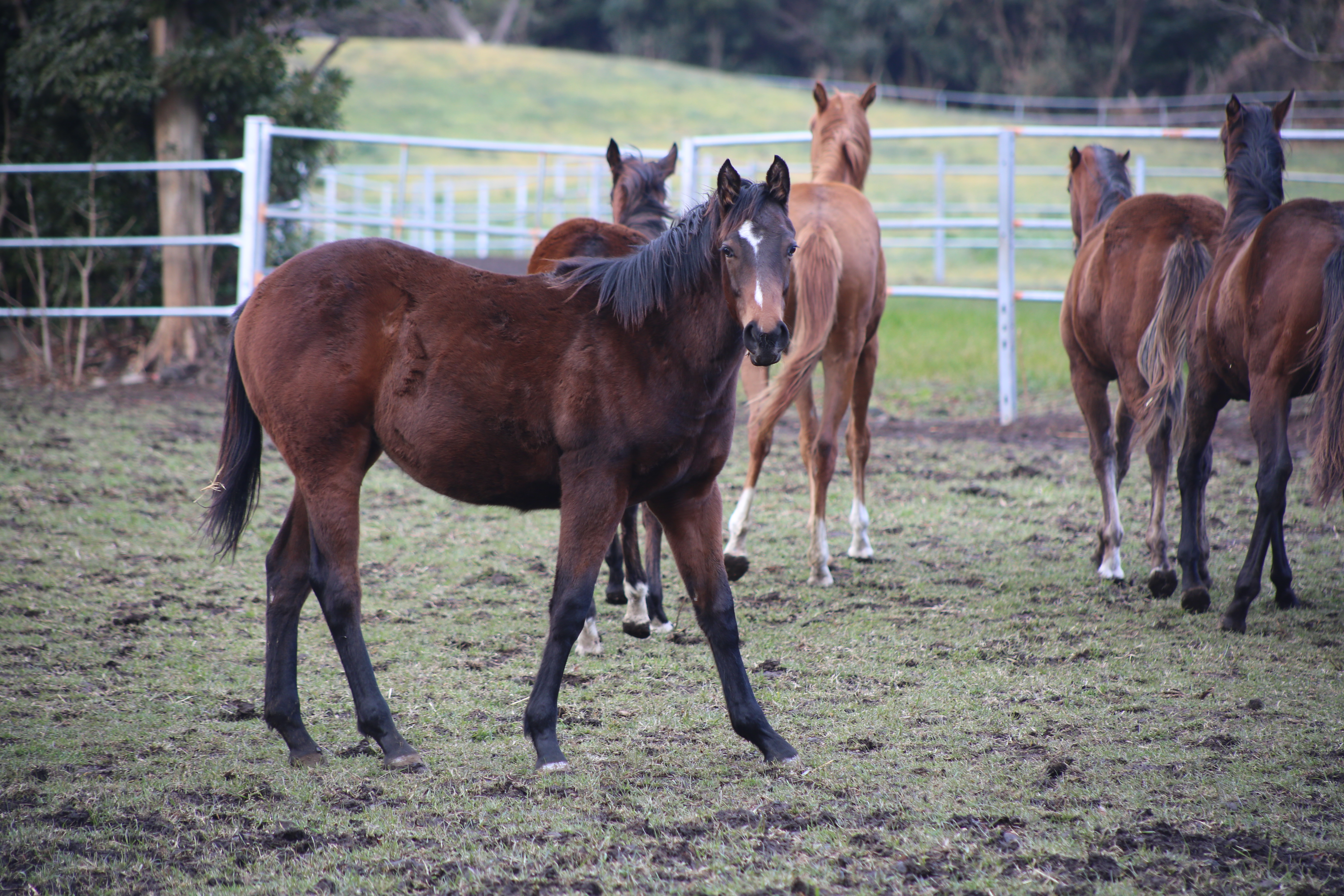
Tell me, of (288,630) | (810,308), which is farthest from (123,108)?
(288,630)

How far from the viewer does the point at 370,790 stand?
2.79m

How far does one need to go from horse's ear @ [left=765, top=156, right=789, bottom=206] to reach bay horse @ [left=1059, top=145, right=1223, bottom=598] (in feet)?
7.86

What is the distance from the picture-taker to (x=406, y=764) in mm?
2938

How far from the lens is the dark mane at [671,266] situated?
9.54 ft

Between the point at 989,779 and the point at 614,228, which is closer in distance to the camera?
the point at 989,779

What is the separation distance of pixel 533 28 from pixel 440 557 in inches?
2028

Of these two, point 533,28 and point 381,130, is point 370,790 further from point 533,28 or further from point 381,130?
point 533,28

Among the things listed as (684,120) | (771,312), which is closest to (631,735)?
(771,312)

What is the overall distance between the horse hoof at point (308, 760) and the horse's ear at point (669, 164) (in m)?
2.97

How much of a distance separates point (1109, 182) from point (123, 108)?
8.68 m

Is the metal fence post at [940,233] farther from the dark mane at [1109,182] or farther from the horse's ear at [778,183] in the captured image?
the horse's ear at [778,183]

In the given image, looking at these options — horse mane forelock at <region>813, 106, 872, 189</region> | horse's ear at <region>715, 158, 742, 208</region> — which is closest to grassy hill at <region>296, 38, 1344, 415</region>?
horse mane forelock at <region>813, 106, 872, 189</region>

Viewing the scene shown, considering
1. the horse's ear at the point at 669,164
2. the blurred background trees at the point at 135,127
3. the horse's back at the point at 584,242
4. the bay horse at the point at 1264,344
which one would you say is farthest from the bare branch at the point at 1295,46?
the blurred background trees at the point at 135,127

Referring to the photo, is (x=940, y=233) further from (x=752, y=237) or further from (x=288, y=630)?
(x=288, y=630)
